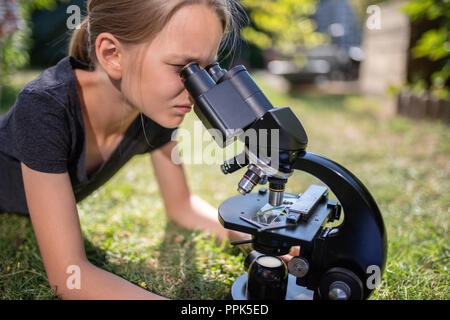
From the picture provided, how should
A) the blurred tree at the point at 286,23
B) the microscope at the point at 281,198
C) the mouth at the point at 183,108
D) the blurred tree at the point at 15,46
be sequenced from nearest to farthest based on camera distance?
1. the microscope at the point at 281,198
2. the mouth at the point at 183,108
3. the blurred tree at the point at 15,46
4. the blurred tree at the point at 286,23

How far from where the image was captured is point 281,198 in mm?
1228

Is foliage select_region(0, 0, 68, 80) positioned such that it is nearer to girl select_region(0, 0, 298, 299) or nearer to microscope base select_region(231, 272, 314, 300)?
girl select_region(0, 0, 298, 299)

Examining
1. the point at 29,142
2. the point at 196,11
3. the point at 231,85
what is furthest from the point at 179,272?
the point at 196,11

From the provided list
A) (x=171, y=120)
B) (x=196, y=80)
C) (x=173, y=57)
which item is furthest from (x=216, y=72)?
(x=171, y=120)

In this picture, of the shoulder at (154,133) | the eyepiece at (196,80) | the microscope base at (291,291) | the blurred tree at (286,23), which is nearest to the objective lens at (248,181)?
the eyepiece at (196,80)

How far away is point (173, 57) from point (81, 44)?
1.97 ft

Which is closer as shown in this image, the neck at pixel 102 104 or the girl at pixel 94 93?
the girl at pixel 94 93

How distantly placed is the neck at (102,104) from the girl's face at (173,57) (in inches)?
9.1

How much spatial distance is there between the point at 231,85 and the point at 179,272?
957 millimetres

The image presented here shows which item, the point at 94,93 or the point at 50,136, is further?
the point at 94,93

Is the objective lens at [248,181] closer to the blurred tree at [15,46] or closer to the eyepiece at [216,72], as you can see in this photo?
the eyepiece at [216,72]

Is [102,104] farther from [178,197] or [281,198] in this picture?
[281,198]

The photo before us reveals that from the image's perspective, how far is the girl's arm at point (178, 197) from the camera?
2109mm

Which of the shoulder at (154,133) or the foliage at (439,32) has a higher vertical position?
the foliage at (439,32)
